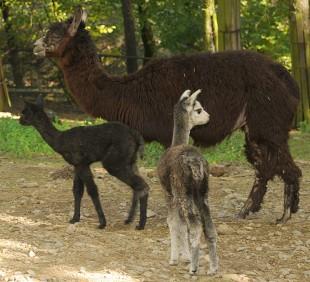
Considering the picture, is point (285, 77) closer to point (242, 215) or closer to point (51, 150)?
Result: point (242, 215)

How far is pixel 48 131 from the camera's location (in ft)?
24.2

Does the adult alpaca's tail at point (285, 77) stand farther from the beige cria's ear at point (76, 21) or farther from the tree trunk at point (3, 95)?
the tree trunk at point (3, 95)

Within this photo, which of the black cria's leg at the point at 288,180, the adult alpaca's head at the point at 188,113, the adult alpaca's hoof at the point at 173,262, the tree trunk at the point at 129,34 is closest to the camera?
the adult alpaca's hoof at the point at 173,262

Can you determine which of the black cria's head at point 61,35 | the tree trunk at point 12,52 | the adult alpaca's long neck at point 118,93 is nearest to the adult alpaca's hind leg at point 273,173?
the adult alpaca's long neck at point 118,93

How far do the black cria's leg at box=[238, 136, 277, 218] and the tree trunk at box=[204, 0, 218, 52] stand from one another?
8677 millimetres

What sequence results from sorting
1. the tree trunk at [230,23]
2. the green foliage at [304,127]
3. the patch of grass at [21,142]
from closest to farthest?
the patch of grass at [21,142] → the tree trunk at [230,23] → the green foliage at [304,127]

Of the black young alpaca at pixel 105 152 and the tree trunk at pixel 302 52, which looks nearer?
the black young alpaca at pixel 105 152

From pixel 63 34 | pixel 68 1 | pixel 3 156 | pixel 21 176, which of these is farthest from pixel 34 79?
pixel 63 34

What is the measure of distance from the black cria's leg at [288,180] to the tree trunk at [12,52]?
56.6 ft

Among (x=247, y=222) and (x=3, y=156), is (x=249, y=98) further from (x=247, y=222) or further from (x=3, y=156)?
(x=3, y=156)

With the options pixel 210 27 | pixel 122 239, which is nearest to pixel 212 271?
pixel 122 239

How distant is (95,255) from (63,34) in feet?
9.09

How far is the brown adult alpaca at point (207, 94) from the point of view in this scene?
764 cm

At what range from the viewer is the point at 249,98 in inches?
304
